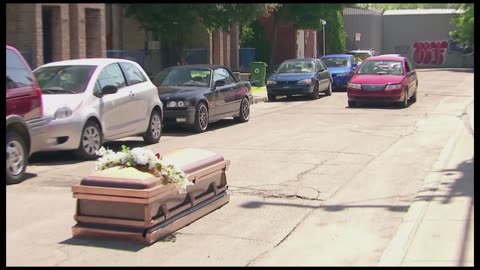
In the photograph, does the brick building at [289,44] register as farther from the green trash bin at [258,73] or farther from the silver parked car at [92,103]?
the silver parked car at [92,103]

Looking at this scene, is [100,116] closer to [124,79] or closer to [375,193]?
[124,79]

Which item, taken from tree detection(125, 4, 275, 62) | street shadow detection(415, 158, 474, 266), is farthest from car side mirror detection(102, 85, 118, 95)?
tree detection(125, 4, 275, 62)

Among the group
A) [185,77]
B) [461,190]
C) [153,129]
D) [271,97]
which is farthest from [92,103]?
[271,97]

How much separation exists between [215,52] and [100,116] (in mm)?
22281

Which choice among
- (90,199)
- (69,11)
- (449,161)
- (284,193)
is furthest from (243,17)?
(90,199)

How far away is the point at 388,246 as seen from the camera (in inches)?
276

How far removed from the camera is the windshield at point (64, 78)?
11944 mm

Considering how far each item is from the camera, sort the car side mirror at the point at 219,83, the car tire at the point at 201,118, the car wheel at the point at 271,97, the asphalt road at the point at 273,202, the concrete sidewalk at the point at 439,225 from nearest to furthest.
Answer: the concrete sidewalk at the point at 439,225 → the asphalt road at the point at 273,202 → the car tire at the point at 201,118 → the car side mirror at the point at 219,83 → the car wheel at the point at 271,97

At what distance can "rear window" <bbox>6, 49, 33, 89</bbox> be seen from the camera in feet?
31.7

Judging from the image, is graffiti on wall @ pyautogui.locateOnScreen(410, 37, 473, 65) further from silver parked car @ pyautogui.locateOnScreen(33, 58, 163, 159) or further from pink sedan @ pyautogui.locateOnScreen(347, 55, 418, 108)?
silver parked car @ pyautogui.locateOnScreen(33, 58, 163, 159)

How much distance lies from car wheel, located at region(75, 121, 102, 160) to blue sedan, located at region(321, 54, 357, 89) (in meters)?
20.5

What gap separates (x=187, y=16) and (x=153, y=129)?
1082 cm

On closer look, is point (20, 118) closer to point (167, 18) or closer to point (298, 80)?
point (167, 18)

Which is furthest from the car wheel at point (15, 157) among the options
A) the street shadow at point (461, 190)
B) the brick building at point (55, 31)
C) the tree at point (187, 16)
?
the tree at point (187, 16)
